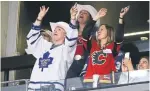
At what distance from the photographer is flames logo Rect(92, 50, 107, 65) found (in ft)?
13.1

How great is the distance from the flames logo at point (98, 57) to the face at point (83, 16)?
55 cm

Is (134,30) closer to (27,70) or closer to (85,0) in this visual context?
(85,0)

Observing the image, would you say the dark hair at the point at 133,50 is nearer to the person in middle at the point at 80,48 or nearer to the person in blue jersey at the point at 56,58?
the person in middle at the point at 80,48

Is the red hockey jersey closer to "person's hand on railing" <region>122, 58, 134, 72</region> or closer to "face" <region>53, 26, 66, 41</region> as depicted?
"person's hand on railing" <region>122, 58, 134, 72</region>

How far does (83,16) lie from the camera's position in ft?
15.0

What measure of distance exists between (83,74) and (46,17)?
1.92 metres

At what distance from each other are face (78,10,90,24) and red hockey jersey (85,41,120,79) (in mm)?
519

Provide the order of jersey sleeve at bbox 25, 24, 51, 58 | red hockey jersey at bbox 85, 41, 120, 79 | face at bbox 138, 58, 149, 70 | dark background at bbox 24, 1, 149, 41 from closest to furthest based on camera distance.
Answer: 1. face at bbox 138, 58, 149, 70
2. red hockey jersey at bbox 85, 41, 120, 79
3. jersey sleeve at bbox 25, 24, 51, 58
4. dark background at bbox 24, 1, 149, 41

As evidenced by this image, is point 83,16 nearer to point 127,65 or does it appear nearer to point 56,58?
point 56,58

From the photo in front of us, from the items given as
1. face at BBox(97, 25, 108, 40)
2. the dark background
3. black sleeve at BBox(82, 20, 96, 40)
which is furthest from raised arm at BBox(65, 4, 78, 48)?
the dark background

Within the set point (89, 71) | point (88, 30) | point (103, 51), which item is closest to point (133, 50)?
point (88, 30)

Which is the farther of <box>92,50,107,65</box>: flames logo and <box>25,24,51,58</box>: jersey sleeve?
<box>25,24,51,58</box>: jersey sleeve

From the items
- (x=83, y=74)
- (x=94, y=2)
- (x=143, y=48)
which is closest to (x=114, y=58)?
(x=83, y=74)

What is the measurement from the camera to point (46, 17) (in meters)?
5.83
